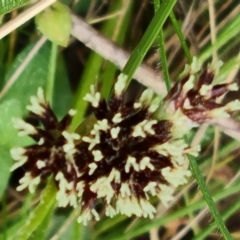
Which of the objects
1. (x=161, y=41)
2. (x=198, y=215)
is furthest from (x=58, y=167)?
(x=198, y=215)

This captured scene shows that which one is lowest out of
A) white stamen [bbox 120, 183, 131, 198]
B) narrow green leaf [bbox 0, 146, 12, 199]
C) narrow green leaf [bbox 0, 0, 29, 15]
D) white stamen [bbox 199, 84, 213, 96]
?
white stamen [bbox 120, 183, 131, 198]

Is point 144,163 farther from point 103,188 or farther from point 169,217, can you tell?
point 169,217

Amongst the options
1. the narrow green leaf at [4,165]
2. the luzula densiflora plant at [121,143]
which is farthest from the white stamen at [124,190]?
the narrow green leaf at [4,165]

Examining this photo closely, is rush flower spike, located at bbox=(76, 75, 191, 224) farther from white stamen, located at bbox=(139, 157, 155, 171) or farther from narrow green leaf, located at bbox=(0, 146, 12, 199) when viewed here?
narrow green leaf, located at bbox=(0, 146, 12, 199)

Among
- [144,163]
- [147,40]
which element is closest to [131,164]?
[144,163]

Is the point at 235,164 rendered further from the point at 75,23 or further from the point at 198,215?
the point at 75,23

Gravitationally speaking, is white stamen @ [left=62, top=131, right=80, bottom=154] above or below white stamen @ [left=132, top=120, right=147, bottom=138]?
above

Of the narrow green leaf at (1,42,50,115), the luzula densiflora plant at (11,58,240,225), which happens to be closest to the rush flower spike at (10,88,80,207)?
the luzula densiflora plant at (11,58,240,225)
